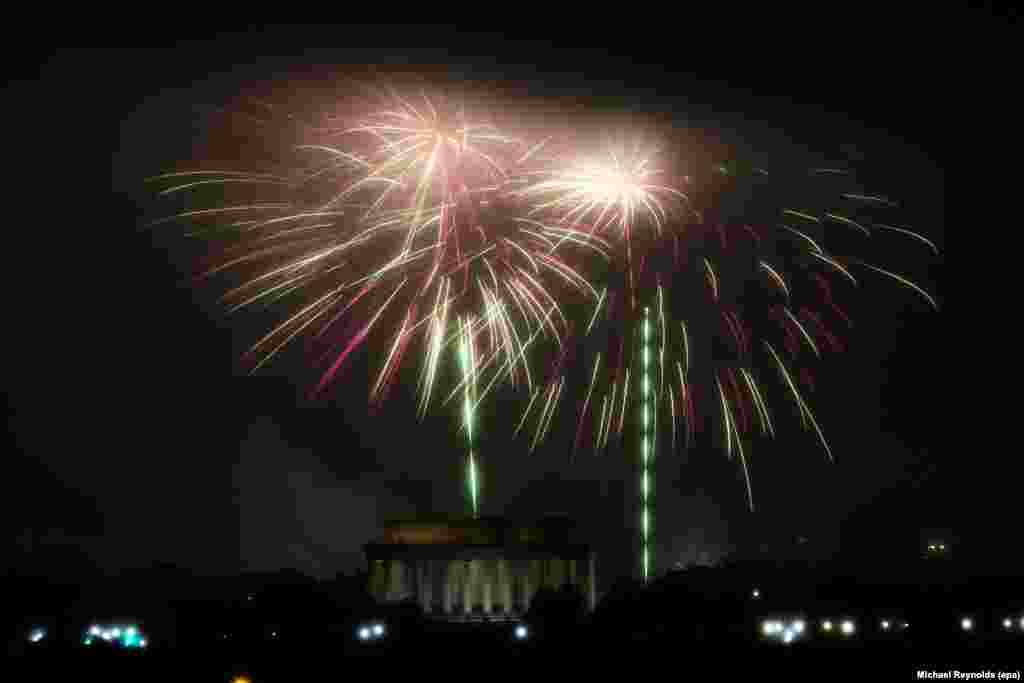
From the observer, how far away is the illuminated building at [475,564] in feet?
217

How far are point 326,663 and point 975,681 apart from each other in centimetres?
1184

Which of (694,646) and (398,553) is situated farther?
(398,553)

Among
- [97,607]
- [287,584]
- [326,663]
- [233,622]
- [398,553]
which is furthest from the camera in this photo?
[398,553]

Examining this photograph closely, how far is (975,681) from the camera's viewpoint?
→ 67.3 ft

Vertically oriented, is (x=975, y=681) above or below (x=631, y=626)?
below

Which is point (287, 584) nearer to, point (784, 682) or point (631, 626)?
point (631, 626)

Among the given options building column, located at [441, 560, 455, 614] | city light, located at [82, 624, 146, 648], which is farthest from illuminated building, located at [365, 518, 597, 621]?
city light, located at [82, 624, 146, 648]

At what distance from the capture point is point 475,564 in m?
68.4

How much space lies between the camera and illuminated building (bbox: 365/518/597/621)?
66.1m

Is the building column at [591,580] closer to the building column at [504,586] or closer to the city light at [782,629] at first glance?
the building column at [504,586]

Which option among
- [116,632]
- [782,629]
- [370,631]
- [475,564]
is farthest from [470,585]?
[782,629]

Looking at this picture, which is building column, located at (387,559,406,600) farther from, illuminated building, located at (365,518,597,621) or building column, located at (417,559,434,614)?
building column, located at (417,559,434,614)

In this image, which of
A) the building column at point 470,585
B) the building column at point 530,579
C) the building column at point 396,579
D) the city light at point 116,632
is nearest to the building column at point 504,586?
the building column at point 530,579

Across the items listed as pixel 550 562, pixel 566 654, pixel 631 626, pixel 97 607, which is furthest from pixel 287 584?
pixel 566 654
